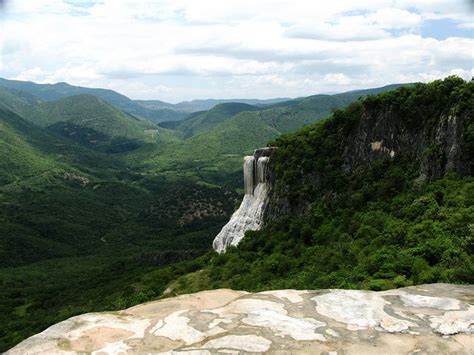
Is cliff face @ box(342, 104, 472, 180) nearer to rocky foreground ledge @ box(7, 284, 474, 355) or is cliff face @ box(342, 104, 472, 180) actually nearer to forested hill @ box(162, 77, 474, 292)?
forested hill @ box(162, 77, 474, 292)

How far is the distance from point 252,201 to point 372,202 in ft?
54.4

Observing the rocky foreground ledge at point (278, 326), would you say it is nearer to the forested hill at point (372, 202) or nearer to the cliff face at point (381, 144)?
the forested hill at point (372, 202)

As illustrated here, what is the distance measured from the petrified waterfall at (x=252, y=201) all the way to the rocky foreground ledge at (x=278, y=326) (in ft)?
113

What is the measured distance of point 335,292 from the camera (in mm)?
12492

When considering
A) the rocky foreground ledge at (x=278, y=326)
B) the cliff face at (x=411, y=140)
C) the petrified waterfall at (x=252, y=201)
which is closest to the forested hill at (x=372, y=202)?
the cliff face at (x=411, y=140)

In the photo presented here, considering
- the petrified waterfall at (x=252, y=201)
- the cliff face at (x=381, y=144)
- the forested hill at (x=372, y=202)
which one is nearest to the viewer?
the forested hill at (x=372, y=202)

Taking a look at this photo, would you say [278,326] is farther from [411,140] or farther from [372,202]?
[411,140]

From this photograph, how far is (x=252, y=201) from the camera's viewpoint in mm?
48938

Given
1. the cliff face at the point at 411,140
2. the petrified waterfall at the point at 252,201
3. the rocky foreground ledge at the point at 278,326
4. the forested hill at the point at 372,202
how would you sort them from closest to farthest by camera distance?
the rocky foreground ledge at the point at 278,326
the forested hill at the point at 372,202
the cliff face at the point at 411,140
the petrified waterfall at the point at 252,201

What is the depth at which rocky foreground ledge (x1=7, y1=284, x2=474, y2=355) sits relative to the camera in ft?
30.2

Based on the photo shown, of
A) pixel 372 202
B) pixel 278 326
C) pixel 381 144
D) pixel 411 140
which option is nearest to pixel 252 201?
pixel 381 144

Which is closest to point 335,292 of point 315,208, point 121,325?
point 121,325

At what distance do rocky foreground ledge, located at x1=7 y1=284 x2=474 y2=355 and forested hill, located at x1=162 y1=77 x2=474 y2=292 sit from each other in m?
5.62

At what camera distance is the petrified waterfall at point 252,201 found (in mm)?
47194
